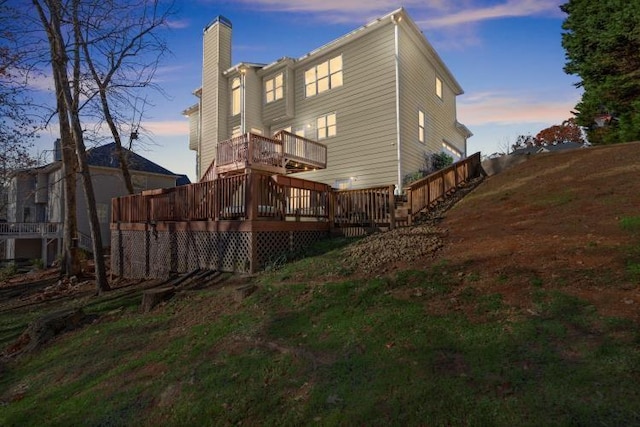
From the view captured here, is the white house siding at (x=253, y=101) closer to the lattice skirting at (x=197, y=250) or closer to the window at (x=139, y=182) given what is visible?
the lattice skirting at (x=197, y=250)

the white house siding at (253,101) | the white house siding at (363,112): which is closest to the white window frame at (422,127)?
the white house siding at (363,112)

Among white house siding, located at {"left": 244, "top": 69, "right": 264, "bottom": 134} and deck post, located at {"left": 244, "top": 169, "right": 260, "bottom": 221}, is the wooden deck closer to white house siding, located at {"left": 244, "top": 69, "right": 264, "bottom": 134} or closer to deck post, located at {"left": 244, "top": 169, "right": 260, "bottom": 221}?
deck post, located at {"left": 244, "top": 169, "right": 260, "bottom": 221}

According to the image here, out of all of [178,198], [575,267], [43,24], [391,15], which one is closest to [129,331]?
[178,198]

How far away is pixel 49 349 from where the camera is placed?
6.67 m

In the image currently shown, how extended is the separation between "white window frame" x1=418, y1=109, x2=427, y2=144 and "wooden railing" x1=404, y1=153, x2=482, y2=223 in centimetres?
251

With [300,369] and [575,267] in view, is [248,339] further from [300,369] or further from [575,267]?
[575,267]

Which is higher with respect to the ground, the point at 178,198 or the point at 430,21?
the point at 430,21

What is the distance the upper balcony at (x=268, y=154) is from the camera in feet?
45.9

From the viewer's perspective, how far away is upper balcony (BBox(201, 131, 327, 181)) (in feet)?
45.9

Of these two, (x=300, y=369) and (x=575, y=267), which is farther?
(x=575, y=267)

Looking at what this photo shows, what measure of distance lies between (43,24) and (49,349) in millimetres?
10927

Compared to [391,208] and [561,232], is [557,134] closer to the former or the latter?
[391,208]

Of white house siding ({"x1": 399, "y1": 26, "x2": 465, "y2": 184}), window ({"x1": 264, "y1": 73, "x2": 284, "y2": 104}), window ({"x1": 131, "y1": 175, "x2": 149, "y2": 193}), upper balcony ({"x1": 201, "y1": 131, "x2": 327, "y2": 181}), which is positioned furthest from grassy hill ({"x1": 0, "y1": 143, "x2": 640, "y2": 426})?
window ({"x1": 131, "y1": 175, "x2": 149, "y2": 193})

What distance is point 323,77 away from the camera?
18141 mm
